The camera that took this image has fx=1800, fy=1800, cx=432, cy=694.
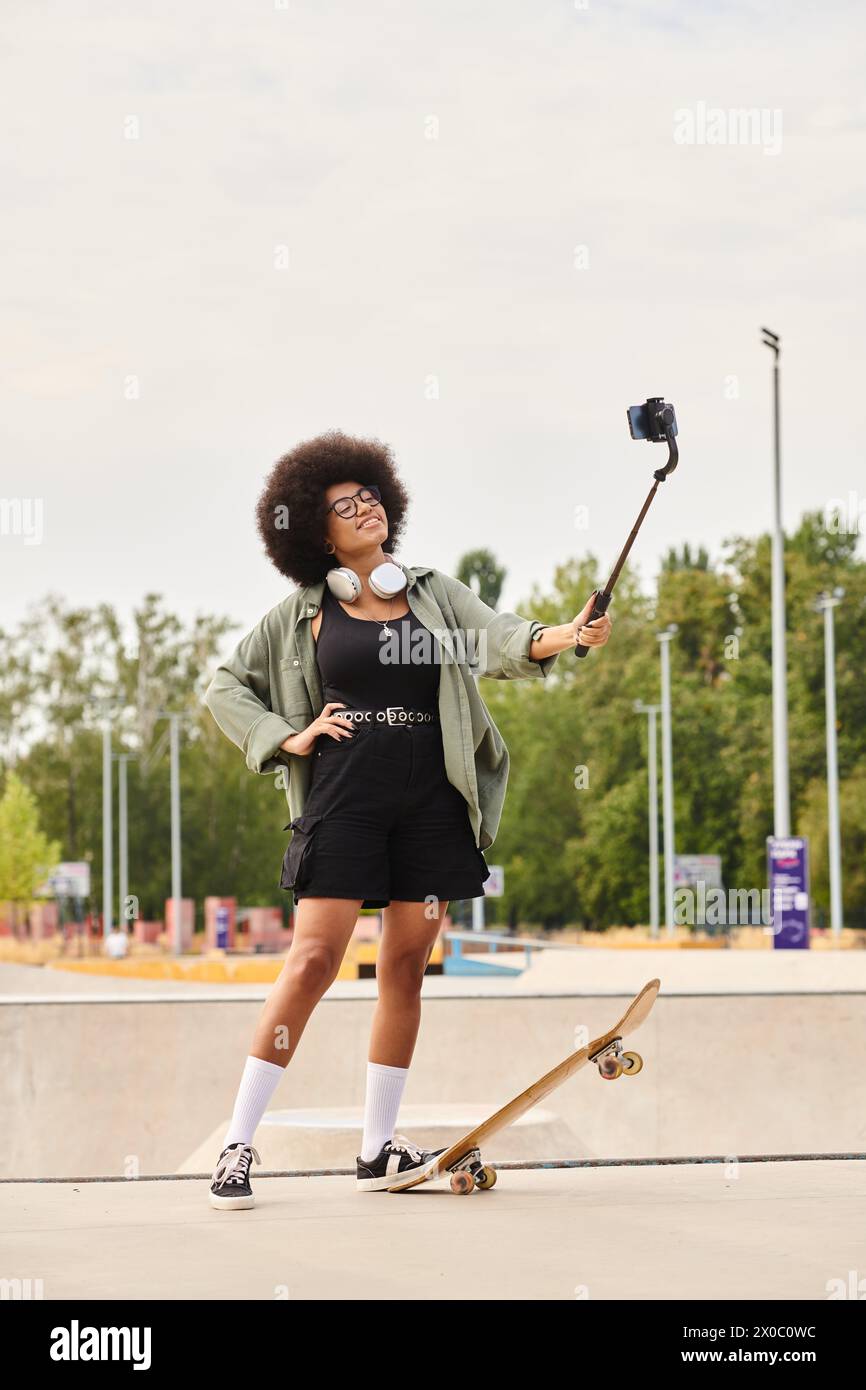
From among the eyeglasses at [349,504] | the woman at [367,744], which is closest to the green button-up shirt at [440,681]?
the woman at [367,744]

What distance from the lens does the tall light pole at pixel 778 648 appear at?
30.2 metres

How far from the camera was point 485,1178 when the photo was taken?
5.27 metres

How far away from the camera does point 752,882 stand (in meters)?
65.5

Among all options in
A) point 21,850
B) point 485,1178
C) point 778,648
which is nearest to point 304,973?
point 485,1178

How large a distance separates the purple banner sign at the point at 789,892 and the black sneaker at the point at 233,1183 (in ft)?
68.3

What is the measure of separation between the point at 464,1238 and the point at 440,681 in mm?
1681

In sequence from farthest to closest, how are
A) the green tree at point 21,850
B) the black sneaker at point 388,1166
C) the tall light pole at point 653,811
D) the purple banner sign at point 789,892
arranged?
1. the green tree at point 21,850
2. the tall light pole at point 653,811
3. the purple banner sign at point 789,892
4. the black sneaker at point 388,1166

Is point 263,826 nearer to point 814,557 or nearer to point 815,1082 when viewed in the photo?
point 814,557

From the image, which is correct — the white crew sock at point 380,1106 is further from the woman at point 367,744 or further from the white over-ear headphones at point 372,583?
the white over-ear headphones at point 372,583

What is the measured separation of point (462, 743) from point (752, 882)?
202 ft

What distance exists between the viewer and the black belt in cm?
530

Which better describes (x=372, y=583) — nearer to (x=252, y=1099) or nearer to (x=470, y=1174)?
(x=252, y=1099)

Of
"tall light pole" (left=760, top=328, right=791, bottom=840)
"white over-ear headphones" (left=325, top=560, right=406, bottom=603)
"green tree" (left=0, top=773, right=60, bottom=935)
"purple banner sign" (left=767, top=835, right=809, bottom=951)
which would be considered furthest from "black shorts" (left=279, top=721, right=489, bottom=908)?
"green tree" (left=0, top=773, right=60, bottom=935)

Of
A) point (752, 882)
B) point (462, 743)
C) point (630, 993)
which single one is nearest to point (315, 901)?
point (462, 743)
